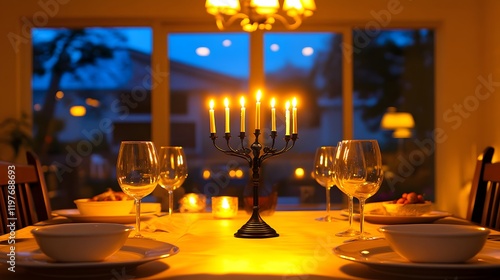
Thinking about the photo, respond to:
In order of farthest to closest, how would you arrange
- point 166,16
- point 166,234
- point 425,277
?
1. point 166,16
2. point 166,234
3. point 425,277

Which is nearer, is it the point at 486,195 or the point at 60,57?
the point at 486,195

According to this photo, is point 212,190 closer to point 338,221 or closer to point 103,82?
point 103,82

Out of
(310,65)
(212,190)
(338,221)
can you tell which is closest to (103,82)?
(212,190)

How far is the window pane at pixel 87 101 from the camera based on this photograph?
455 centimetres

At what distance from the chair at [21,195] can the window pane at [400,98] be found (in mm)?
2867

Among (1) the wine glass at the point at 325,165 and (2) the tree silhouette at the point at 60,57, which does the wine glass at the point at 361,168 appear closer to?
(1) the wine glass at the point at 325,165

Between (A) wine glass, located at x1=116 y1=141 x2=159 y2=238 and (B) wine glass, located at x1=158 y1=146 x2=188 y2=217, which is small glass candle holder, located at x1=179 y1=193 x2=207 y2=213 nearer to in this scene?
(B) wine glass, located at x1=158 y1=146 x2=188 y2=217

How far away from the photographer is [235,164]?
4.52 meters

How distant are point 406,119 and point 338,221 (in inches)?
119

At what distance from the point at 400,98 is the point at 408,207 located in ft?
10.1

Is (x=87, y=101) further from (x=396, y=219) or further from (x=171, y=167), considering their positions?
(x=396, y=219)

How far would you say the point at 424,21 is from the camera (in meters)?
4.45

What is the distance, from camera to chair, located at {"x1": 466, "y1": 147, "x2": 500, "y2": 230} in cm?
192

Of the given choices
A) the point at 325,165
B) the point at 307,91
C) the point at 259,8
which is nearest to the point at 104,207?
the point at 325,165
